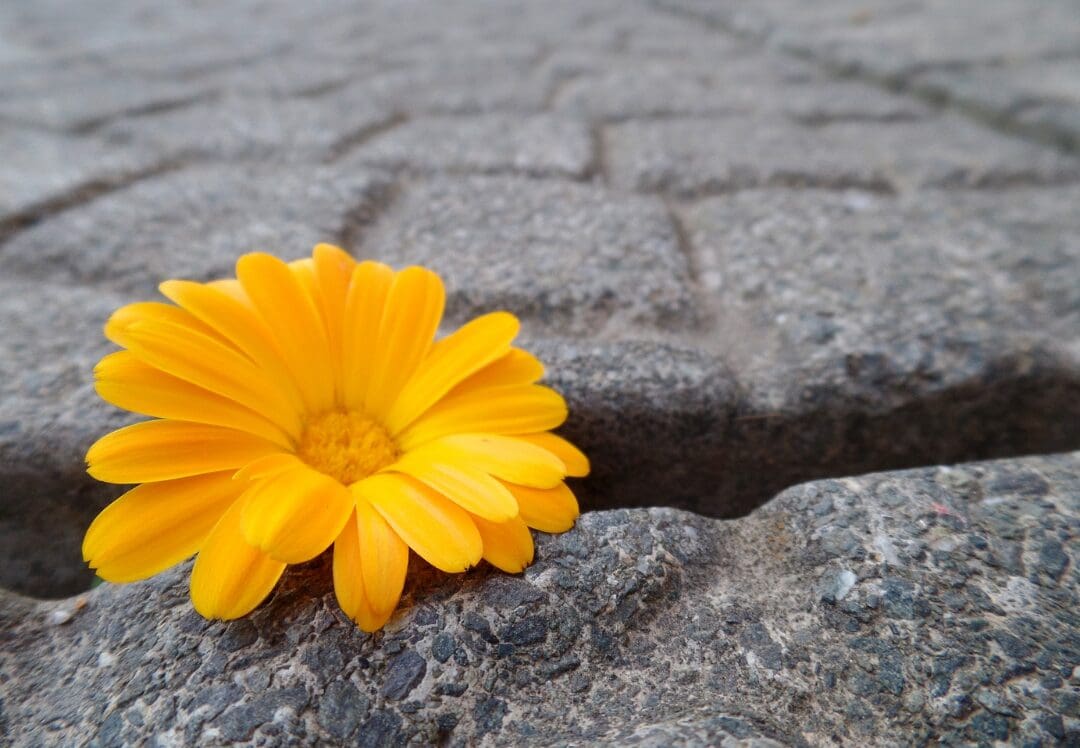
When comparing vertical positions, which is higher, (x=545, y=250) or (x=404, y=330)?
(x=404, y=330)

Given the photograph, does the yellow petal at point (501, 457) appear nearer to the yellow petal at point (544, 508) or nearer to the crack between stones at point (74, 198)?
the yellow petal at point (544, 508)

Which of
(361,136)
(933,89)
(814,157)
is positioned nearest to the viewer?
(814,157)

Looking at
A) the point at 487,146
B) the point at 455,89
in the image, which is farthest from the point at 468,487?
the point at 455,89

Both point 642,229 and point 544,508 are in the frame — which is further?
point 642,229

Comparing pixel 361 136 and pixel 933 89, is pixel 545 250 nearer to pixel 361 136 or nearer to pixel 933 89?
pixel 361 136

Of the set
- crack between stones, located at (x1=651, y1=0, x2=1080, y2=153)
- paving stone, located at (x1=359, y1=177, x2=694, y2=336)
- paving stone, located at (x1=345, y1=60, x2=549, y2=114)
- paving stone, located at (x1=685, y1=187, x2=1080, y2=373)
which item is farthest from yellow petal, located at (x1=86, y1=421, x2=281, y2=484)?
crack between stones, located at (x1=651, y1=0, x2=1080, y2=153)

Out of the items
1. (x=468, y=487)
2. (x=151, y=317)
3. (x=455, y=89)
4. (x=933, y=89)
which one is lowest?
(x=933, y=89)

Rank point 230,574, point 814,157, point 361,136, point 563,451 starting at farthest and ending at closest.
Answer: point 361,136 < point 814,157 < point 563,451 < point 230,574
